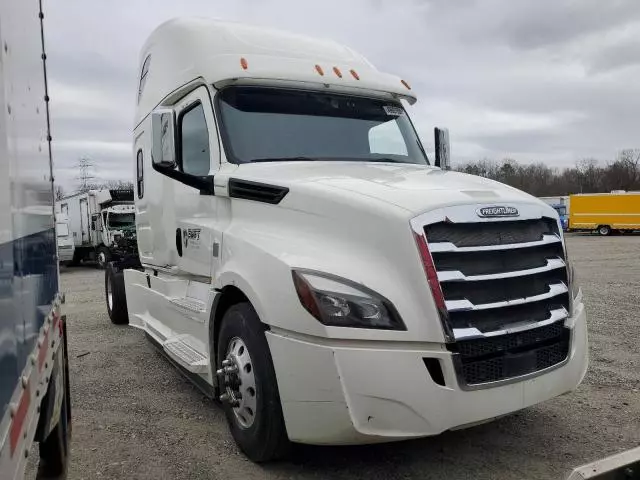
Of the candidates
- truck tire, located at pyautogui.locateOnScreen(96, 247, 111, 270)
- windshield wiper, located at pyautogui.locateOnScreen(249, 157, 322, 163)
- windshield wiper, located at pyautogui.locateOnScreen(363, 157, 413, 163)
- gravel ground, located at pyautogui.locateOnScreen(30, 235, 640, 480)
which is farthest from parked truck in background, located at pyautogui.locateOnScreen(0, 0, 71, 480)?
truck tire, located at pyautogui.locateOnScreen(96, 247, 111, 270)

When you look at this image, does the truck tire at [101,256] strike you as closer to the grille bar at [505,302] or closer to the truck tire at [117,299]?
the truck tire at [117,299]

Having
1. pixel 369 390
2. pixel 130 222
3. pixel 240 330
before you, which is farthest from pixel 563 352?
pixel 130 222

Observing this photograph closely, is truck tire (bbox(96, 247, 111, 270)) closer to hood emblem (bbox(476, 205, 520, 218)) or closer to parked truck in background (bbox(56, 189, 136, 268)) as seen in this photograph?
parked truck in background (bbox(56, 189, 136, 268))

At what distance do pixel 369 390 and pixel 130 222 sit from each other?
847 inches

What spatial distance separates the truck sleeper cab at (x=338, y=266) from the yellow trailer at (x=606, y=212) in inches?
1527

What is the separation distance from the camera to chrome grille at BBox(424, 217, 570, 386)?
10.6 ft

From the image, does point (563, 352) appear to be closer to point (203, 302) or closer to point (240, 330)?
point (240, 330)

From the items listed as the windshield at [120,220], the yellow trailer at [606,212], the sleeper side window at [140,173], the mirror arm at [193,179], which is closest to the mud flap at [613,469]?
the mirror arm at [193,179]

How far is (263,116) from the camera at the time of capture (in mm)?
4672

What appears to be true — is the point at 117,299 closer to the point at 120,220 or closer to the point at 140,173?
the point at 140,173

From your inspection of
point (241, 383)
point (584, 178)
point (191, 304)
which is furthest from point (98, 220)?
point (584, 178)

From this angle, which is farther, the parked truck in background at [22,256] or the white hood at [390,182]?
the white hood at [390,182]

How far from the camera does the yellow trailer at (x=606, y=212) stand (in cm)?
3850

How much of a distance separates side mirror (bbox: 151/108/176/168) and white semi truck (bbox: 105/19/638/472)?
16 mm
